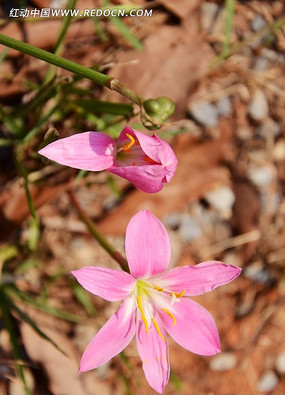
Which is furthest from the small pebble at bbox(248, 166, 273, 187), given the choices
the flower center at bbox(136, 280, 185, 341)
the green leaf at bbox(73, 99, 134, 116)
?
the flower center at bbox(136, 280, 185, 341)

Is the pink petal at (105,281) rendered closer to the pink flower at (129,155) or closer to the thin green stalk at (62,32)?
the pink flower at (129,155)

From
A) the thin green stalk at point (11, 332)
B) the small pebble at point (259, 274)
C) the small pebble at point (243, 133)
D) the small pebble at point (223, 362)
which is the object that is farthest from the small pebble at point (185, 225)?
the thin green stalk at point (11, 332)

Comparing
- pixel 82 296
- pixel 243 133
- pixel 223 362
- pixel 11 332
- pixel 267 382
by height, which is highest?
pixel 243 133

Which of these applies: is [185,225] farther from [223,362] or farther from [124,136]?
[124,136]

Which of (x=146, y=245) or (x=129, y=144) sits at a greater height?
(x=129, y=144)

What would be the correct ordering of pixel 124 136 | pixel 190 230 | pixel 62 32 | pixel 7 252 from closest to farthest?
1. pixel 124 136
2. pixel 62 32
3. pixel 7 252
4. pixel 190 230

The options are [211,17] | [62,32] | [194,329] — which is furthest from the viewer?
[211,17]

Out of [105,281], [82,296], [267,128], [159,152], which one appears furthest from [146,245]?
[267,128]

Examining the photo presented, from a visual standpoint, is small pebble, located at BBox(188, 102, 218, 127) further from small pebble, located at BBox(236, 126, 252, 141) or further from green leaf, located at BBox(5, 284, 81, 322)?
green leaf, located at BBox(5, 284, 81, 322)
